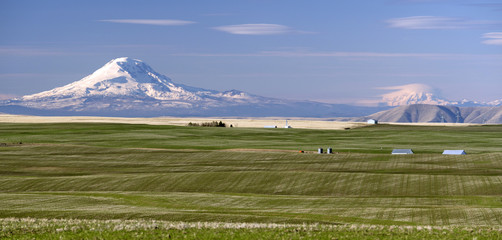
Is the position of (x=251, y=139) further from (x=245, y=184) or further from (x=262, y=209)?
(x=262, y=209)

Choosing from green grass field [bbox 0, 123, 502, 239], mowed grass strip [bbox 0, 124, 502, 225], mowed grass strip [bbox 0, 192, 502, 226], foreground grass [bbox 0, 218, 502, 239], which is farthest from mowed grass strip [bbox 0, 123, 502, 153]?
foreground grass [bbox 0, 218, 502, 239]

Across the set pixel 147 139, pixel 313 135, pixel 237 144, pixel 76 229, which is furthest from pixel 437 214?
pixel 313 135

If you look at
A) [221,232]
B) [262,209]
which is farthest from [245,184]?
[221,232]

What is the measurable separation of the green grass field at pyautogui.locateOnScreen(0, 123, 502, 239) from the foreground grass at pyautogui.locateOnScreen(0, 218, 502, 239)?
25cm

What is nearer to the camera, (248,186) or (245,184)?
(248,186)

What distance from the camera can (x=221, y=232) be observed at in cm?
2703

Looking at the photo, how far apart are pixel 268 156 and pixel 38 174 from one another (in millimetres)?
35763

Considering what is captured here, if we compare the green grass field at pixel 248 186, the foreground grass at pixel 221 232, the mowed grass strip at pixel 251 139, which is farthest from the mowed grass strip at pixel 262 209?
the mowed grass strip at pixel 251 139

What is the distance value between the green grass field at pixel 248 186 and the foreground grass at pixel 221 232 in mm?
250

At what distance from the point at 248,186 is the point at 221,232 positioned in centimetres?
4261

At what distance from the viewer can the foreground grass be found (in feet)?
84.7

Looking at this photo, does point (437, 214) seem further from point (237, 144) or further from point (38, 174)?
point (237, 144)

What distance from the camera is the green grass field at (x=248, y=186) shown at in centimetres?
4025

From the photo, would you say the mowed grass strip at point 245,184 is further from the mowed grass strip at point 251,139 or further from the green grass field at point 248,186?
the mowed grass strip at point 251,139
